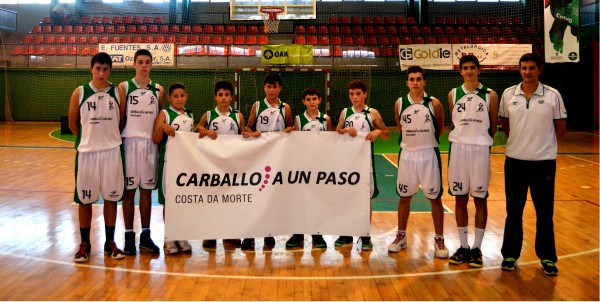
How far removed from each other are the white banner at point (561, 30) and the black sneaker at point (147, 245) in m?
12.2

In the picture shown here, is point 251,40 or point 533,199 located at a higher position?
point 251,40

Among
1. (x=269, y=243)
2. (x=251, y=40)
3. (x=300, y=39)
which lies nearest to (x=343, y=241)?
(x=269, y=243)

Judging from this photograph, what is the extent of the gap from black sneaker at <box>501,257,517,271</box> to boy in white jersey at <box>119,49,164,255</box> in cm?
310

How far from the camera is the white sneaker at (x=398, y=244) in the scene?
16.9 ft

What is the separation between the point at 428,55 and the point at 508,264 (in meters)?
14.0

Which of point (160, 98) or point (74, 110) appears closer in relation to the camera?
point (74, 110)

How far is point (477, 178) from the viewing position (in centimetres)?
470

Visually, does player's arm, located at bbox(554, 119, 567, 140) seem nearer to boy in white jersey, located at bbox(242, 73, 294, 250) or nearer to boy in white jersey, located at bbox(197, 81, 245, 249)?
boy in white jersey, located at bbox(242, 73, 294, 250)

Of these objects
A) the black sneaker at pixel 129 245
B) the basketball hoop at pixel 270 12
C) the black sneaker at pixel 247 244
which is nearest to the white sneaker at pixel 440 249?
the black sneaker at pixel 247 244

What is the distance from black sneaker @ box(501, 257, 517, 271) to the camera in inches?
180

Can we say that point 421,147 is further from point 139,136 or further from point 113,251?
point 113,251

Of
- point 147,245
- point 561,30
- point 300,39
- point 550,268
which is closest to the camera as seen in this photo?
point 550,268

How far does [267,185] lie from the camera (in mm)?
5020

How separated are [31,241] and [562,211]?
6.37 metres
